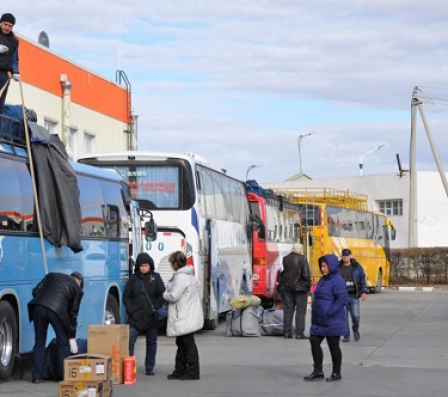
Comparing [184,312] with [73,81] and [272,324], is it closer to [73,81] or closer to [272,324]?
[272,324]

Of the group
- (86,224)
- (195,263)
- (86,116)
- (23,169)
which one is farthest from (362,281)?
(86,116)

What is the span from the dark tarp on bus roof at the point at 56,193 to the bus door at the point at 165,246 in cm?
608

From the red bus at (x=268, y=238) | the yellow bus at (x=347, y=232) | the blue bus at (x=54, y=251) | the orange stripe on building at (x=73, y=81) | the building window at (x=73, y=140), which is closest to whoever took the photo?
the blue bus at (x=54, y=251)

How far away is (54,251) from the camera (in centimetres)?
1510

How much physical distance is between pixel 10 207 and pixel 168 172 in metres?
8.12

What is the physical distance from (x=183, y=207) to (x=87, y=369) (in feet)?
31.8

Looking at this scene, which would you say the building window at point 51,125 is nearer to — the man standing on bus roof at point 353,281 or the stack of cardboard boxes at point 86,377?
the man standing on bus roof at point 353,281

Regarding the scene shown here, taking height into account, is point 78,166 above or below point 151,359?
above

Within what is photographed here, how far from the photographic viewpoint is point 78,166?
16828 mm

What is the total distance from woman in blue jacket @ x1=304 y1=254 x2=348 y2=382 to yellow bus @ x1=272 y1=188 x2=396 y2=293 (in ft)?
84.0

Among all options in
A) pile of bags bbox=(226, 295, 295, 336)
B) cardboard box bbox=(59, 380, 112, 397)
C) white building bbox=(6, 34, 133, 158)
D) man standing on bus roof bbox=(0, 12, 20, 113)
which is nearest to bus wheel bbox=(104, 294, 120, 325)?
pile of bags bbox=(226, 295, 295, 336)

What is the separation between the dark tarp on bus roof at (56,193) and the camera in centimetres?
1459

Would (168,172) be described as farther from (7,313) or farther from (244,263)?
(7,313)

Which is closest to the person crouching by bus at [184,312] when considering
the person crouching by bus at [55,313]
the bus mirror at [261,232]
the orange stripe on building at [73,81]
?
the person crouching by bus at [55,313]
